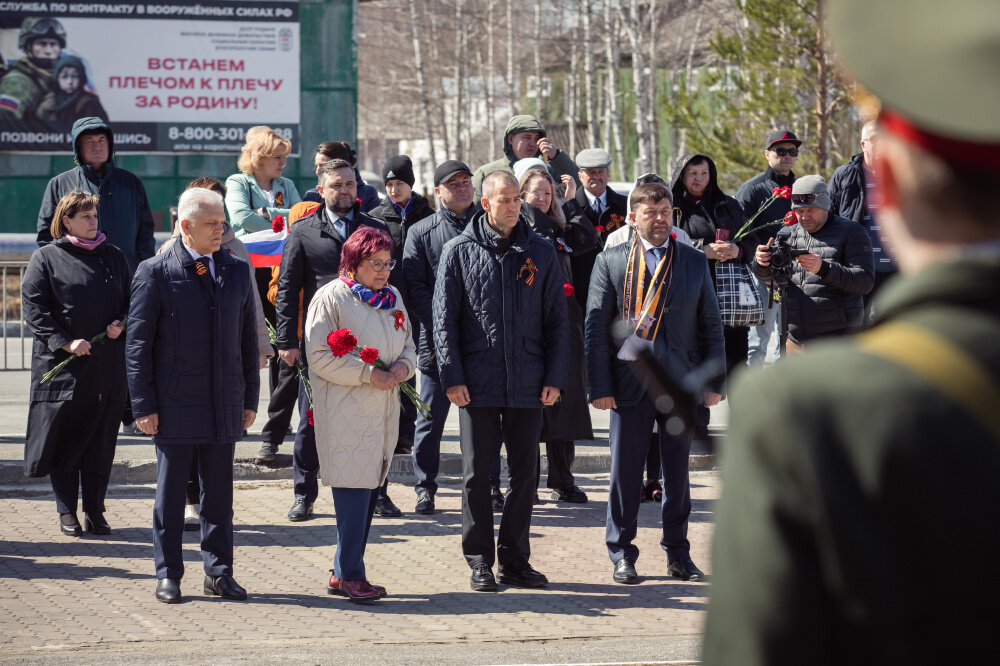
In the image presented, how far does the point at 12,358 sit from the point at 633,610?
1111 cm

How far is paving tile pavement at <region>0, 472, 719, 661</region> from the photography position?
616cm

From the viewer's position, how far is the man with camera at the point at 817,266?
918 centimetres

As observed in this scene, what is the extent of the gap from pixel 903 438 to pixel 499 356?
5.79 m

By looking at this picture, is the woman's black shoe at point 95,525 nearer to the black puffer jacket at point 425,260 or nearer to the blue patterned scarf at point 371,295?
the black puffer jacket at point 425,260

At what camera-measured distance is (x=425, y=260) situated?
8.52 m

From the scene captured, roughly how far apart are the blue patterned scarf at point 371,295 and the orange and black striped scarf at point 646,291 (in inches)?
48.5

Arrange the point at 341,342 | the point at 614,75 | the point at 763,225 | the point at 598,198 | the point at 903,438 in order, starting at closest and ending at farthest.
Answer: the point at 903,438 → the point at 341,342 → the point at 763,225 → the point at 598,198 → the point at 614,75

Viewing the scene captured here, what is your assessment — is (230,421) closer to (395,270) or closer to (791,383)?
(395,270)

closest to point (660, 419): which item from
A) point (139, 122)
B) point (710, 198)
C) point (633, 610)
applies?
point (633, 610)

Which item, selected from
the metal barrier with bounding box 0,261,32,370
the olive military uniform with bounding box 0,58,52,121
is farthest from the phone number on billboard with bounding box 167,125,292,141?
the metal barrier with bounding box 0,261,32,370

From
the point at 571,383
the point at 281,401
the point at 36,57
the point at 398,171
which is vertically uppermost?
the point at 36,57

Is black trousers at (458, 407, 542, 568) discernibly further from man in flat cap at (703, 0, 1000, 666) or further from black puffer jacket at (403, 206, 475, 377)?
man in flat cap at (703, 0, 1000, 666)

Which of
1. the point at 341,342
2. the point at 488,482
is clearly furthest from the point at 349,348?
the point at 488,482

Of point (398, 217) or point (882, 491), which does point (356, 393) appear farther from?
point (882, 491)
